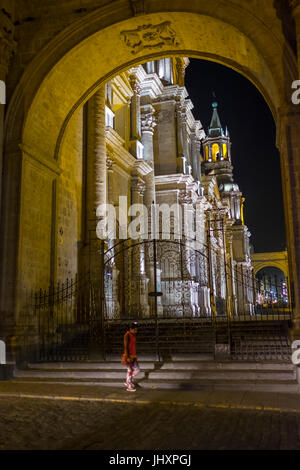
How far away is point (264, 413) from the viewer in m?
6.55

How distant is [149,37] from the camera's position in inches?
512

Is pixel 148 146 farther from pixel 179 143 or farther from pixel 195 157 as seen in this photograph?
pixel 195 157

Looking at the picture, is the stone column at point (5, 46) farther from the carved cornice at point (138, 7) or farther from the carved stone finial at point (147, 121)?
the carved stone finial at point (147, 121)

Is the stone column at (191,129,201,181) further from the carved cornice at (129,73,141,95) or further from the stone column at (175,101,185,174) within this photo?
the carved cornice at (129,73,141,95)

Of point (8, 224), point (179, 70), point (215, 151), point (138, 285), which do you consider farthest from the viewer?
point (215, 151)

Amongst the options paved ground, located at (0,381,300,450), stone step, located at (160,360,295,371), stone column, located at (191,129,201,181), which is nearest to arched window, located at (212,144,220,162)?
stone column, located at (191,129,201,181)

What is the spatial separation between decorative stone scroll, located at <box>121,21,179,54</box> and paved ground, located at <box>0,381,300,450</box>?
989cm

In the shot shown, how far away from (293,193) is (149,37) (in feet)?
22.2

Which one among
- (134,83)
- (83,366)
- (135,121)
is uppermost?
(134,83)

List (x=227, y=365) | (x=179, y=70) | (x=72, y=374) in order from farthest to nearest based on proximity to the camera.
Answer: (x=179, y=70), (x=72, y=374), (x=227, y=365)

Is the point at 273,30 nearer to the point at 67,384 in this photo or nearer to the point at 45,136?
the point at 45,136

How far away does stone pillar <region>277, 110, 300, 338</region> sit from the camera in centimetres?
949

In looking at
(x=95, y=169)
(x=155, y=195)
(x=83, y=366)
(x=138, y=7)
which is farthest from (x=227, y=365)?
(x=155, y=195)

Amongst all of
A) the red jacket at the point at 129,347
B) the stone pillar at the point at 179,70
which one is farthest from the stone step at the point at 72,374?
the stone pillar at the point at 179,70
